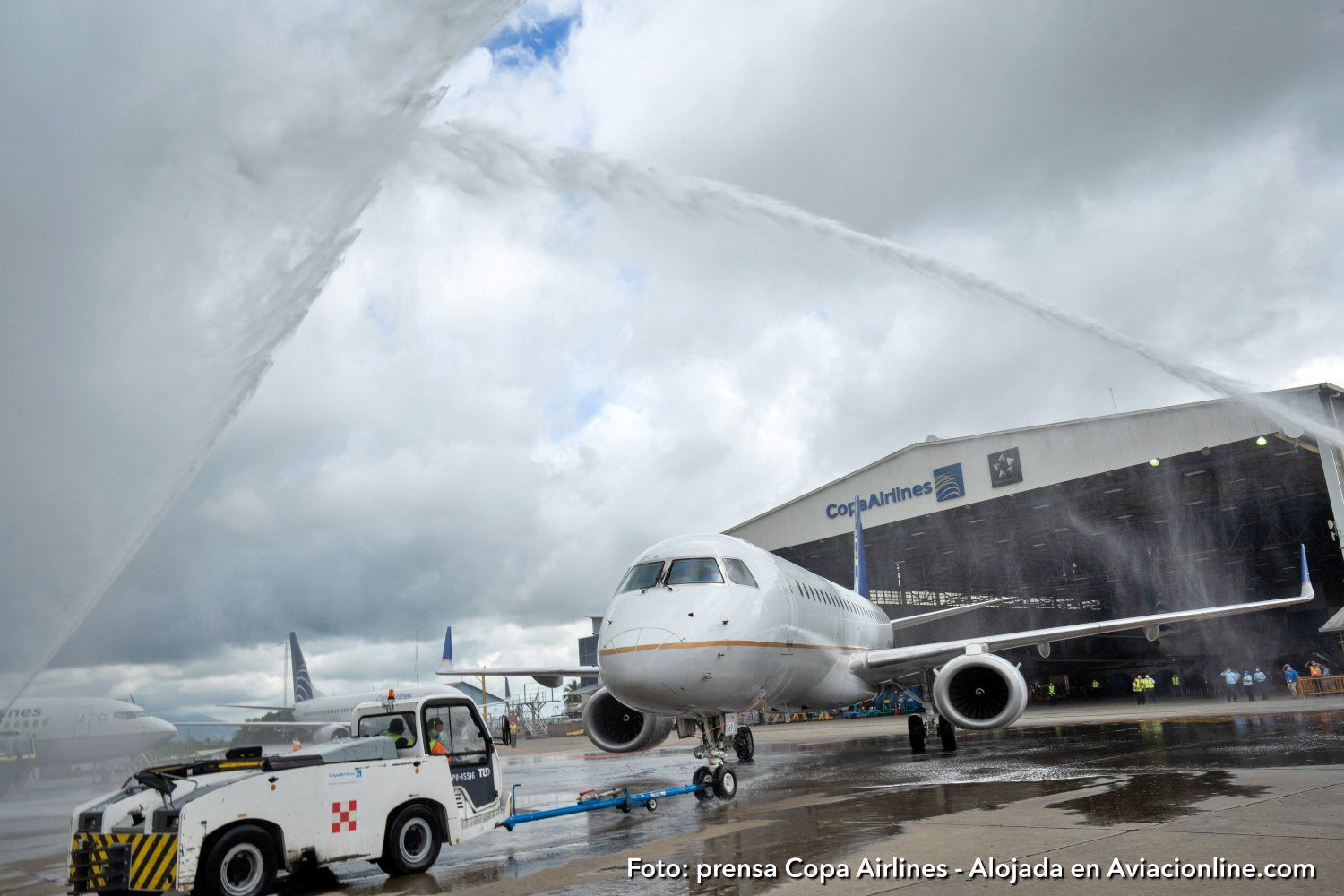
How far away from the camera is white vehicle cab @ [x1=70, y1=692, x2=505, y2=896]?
661 centimetres

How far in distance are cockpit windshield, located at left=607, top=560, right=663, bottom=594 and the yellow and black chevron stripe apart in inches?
252

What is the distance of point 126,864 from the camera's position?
6613 millimetres

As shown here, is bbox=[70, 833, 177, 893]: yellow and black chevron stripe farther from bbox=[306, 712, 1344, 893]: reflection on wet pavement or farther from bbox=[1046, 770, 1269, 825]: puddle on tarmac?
bbox=[1046, 770, 1269, 825]: puddle on tarmac

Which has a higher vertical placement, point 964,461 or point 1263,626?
point 964,461

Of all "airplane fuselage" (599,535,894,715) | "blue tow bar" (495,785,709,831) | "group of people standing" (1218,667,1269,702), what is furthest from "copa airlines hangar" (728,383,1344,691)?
"blue tow bar" (495,785,709,831)

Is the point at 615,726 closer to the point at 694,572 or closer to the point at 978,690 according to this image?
the point at 694,572

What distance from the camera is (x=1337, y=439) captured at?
15227 millimetres

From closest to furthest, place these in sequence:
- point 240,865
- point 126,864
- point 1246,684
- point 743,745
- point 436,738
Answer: point 126,864 < point 240,865 < point 436,738 < point 743,745 < point 1246,684

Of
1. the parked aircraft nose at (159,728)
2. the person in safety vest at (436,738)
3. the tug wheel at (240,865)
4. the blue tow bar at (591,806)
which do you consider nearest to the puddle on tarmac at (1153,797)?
the blue tow bar at (591,806)

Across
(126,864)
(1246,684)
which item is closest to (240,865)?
(126,864)

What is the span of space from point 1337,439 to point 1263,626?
5052 cm

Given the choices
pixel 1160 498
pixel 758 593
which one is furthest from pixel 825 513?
pixel 758 593

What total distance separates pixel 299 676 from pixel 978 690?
50.8 meters

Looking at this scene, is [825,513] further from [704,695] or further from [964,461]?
[704,695]
